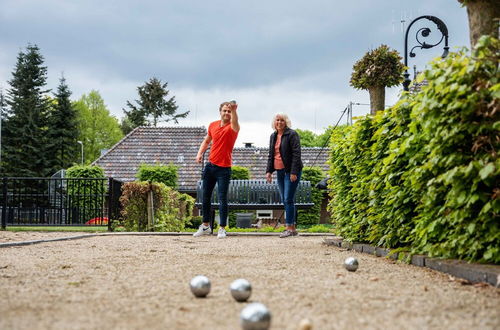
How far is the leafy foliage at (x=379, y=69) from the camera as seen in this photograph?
931 centimetres

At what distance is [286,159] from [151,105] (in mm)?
51928

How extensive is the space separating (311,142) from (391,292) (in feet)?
223

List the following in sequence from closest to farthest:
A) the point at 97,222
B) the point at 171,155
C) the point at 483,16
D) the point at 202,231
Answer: the point at 483,16 → the point at 202,231 → the point at 97,222 → the point at 171,155

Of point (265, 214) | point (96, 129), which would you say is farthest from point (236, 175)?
point (96, 129)

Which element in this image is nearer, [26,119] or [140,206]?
[140,206]

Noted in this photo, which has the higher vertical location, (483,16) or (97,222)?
(483,16)

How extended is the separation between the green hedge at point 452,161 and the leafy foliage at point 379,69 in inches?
139

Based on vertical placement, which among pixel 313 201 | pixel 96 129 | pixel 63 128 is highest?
pixel 96 129

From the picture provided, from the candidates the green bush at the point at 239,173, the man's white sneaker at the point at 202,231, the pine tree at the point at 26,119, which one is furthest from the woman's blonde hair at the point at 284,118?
the pine tree at the point at 26,119

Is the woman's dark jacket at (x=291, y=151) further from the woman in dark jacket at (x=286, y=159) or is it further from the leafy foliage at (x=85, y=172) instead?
the leafy foliage at (x=85, y=172)

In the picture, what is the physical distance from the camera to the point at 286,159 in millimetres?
8945

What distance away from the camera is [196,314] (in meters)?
2.95

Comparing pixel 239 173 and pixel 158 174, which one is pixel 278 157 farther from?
pixel 158 174

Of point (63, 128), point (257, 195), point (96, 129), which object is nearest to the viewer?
point (257, 195)
